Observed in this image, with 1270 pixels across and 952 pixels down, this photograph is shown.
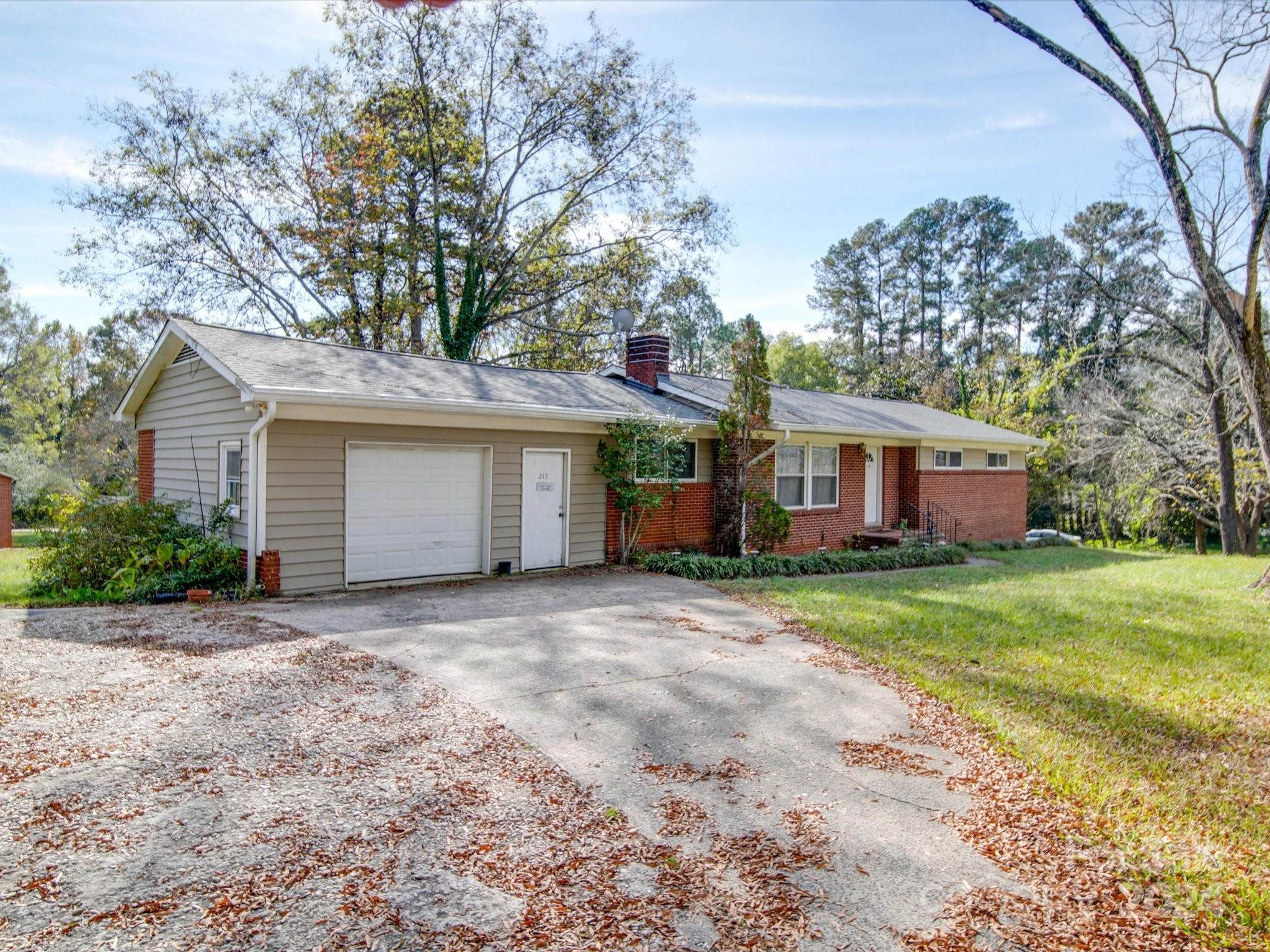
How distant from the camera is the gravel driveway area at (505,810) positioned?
2.78 meters

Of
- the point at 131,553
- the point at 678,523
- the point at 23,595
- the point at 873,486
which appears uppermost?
the point at 873,486

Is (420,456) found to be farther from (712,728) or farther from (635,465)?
(712,728)

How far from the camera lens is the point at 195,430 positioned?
37.0 feet

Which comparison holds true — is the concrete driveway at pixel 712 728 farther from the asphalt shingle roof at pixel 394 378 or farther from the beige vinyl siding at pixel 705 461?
the beige vinyl siding at pixel 705 461

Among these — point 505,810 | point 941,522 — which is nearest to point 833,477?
point 941,522

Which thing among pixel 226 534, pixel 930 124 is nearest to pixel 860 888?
pixel 226 534

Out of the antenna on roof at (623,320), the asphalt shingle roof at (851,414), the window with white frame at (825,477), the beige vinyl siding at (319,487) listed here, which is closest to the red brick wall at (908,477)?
the asphalt shingle roof at (851,414)

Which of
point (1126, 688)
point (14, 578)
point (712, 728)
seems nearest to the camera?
point (712, 728)

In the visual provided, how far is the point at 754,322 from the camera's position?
12703mm

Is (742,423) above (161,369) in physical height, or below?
below

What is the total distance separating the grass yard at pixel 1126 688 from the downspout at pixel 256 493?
6.16m

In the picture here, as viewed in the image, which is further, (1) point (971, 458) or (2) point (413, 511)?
(1) point (971, 458)

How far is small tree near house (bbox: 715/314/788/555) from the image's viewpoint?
495 inches

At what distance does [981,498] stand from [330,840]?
18741mm
